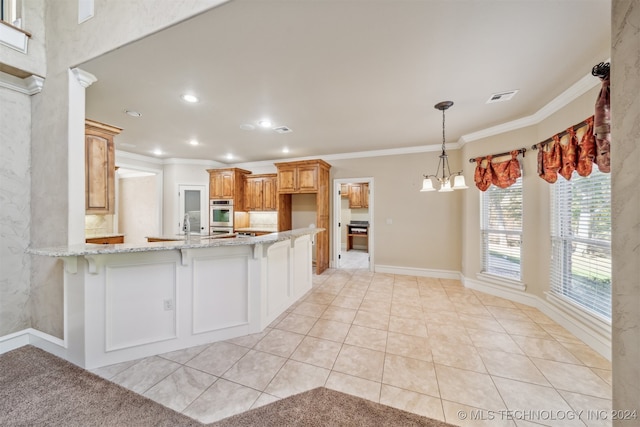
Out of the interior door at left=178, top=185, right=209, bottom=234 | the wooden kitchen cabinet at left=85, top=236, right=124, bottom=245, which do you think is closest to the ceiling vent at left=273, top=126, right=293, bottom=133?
the interior door at left=178, top=185, right=209, bottom=234

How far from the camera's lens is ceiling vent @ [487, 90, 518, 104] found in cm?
261

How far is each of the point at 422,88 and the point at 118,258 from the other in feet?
11.2

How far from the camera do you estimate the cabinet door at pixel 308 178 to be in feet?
16.2

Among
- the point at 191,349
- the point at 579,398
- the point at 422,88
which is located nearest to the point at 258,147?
the point at 422,88

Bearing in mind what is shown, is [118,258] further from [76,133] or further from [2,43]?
[2,43]

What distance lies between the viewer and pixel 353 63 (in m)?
2.10

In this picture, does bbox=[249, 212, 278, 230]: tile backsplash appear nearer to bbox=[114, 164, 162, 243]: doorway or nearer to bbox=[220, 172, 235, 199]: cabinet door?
bbox=[220, 172, 235, 199]: cabinet door

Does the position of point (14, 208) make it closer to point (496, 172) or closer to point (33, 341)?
point (33, 341)

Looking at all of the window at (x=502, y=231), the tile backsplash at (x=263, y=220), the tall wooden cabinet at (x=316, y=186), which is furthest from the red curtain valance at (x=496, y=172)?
the tile backsplash at (x=263, y=220)

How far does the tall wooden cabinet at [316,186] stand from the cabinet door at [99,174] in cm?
300

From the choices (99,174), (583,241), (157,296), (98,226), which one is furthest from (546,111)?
(98,226)

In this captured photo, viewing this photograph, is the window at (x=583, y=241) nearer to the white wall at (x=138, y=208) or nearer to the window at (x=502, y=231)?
the window at (x=502, y=231)

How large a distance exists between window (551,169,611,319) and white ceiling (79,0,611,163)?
112 centimetres

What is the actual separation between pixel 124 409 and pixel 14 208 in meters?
2.29
